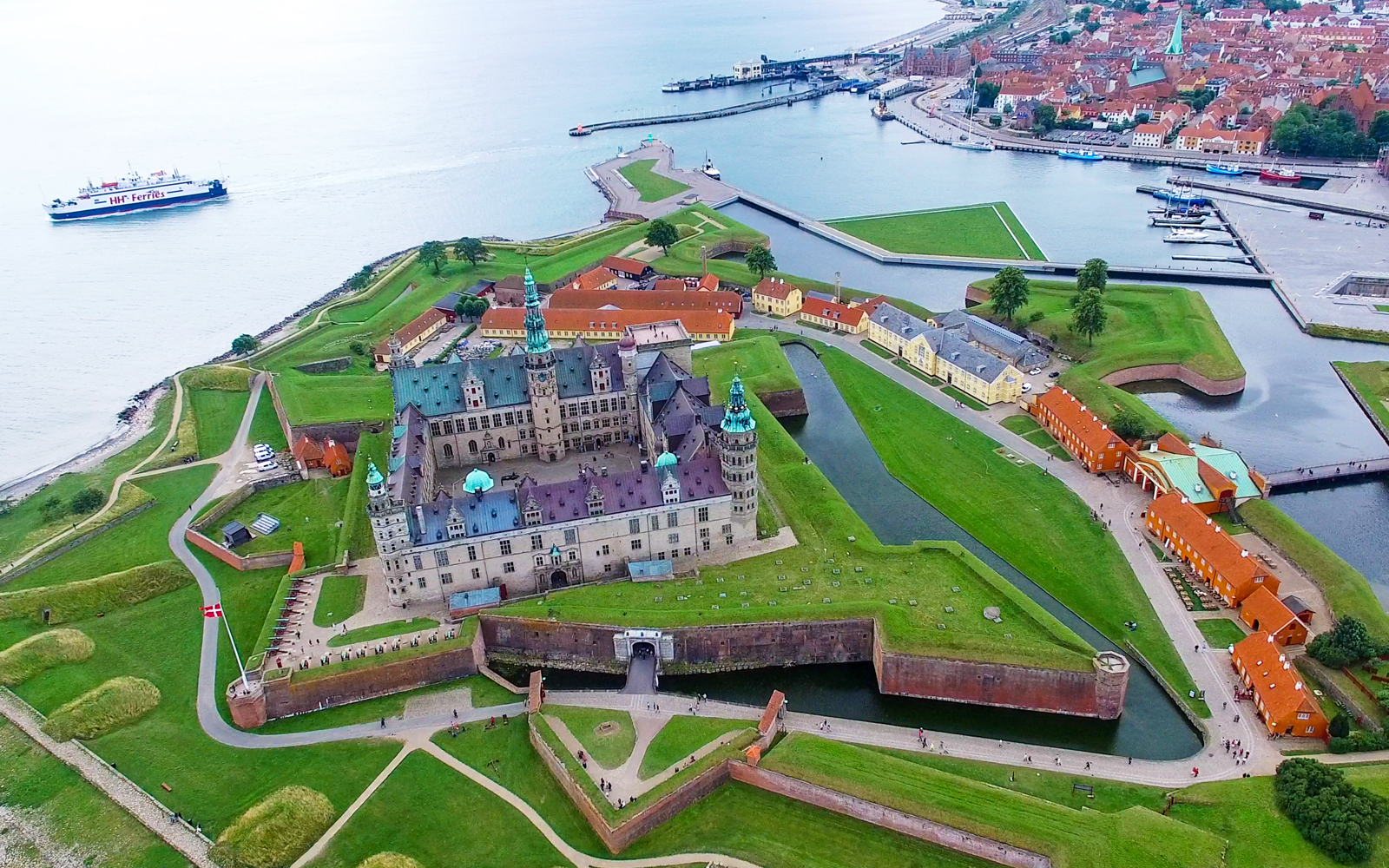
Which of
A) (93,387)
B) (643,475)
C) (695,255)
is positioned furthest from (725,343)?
(93,387)

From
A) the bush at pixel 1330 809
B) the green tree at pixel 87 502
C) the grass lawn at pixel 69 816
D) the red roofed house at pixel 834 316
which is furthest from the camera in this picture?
the red roofed house at pixel 834 316

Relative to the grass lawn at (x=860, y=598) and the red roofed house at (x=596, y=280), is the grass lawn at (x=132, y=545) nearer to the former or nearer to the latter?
the grass lawn at (x=860, y=598)

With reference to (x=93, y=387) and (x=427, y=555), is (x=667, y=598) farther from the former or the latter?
(x=93, y=387)

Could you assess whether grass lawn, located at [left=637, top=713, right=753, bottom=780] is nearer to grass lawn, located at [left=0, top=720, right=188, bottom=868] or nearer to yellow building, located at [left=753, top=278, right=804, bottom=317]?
grass lawn, located at [left=0, top=720, right=188, bottom=868]

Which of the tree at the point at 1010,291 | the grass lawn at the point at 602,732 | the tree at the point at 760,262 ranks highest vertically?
the tree at the point at 760,262

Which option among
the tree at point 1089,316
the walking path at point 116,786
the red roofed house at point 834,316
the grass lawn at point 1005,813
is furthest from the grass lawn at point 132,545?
the tree at point 1089,316

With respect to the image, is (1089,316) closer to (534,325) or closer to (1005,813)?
(534,325)
